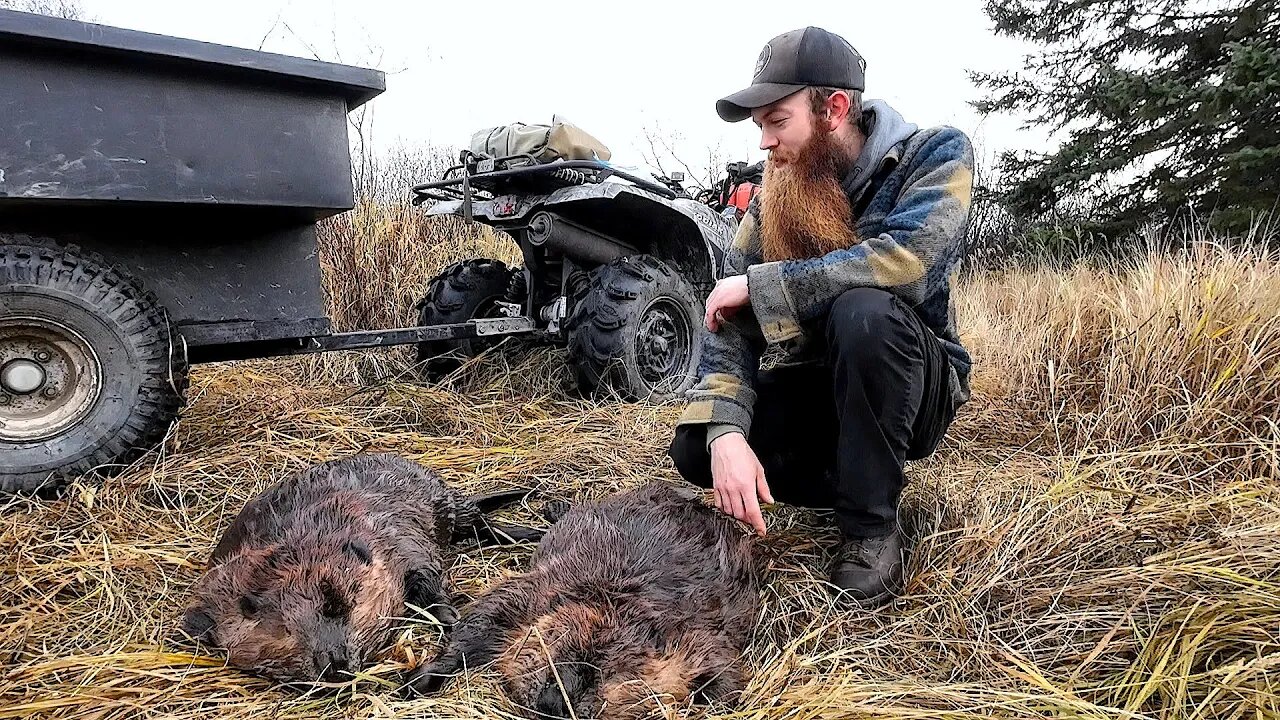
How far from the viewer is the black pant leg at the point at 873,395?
7.43 ft

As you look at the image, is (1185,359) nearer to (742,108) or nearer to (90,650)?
(742,108)

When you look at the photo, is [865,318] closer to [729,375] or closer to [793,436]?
[729,375]

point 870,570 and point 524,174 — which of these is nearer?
point 870,570

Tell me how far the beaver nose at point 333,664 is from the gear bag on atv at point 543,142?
3.16 m

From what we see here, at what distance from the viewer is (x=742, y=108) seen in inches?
95.8

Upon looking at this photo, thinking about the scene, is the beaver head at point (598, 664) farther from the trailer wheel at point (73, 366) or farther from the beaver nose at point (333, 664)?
the trailer wheel at point (73, 366)

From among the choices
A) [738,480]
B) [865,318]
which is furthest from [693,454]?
[865,318]

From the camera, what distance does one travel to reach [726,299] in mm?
2443

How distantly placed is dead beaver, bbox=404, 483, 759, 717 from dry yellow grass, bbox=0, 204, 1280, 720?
96mm

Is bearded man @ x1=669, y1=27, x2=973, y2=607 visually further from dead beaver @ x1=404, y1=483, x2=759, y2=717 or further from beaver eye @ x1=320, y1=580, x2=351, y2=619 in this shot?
beaver eye @ x1=320, y1=580, x2=351, y2=619

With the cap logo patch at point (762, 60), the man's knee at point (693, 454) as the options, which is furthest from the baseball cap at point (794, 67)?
the man's knee at point (693, 454)

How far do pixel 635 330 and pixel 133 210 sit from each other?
2.44m

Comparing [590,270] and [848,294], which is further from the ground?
[590,270]

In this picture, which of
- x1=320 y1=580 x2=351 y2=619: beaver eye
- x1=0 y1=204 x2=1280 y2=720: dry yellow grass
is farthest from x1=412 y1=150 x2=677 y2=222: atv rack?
x1=320 y1=580 x2=351 y2=619: beaver eye
